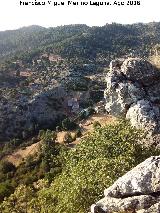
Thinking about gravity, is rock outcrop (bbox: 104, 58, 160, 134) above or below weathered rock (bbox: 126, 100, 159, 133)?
above

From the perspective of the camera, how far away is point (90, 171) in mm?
47812

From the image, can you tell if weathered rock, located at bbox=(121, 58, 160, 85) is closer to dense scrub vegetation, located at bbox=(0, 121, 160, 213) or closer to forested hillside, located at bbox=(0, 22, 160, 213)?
forested hillside, located at bbox=(0, 22, 160, 213)

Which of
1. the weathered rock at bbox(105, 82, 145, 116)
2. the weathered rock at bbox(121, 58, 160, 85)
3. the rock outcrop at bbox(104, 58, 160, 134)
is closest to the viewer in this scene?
the rock outcrop at bbox(104, 58, 160, 134)

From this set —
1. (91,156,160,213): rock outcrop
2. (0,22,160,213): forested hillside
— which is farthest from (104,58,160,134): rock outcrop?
(91,156,160,213): rock outcrop

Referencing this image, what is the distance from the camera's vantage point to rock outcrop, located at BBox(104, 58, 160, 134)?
56.3 metres

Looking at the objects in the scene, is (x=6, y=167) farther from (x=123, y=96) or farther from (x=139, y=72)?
(x=139, y=72)

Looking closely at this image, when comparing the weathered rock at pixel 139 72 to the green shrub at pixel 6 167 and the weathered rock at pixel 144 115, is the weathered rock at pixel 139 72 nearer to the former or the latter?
the weathered rock at pixel 144 115

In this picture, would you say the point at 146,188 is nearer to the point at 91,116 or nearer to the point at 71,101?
the point at 91,116

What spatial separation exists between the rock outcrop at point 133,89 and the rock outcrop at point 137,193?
20690mm

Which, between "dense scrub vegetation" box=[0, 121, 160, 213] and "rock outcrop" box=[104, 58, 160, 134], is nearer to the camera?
"dense scrub vegetation" box=[0, 121, 160, 213]

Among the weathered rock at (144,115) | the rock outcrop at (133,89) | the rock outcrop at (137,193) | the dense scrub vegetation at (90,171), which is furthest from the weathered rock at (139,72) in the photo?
the rock outcrop at (137,193)

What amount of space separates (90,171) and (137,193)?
14.0 meters

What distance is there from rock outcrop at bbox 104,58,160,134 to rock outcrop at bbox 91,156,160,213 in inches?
815

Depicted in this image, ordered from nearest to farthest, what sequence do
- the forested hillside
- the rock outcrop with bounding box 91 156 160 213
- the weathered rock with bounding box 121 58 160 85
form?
the rock outcrop with bounding box 91 156 160 213
the forested hillside
the weathered rock with bounding box 121 58 160 85
